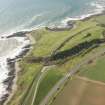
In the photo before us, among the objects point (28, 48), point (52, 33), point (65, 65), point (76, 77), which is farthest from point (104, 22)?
point (76, 77)

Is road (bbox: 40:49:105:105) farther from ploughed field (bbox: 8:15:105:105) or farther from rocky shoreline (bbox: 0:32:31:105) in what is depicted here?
rocky shoreline (bbox: 0:32:31:105)

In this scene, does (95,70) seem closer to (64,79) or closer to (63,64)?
(64,79)

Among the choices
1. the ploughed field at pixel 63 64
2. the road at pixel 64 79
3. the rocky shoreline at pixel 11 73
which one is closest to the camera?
the ploughed field at pixel 63 64

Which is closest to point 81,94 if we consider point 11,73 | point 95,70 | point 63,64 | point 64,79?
point 64,79

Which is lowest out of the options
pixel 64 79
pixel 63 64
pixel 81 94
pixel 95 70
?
pixel 63 64

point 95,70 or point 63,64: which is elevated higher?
point 95,70

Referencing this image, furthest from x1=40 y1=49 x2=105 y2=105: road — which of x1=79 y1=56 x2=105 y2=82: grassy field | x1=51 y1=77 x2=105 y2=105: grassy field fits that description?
x1=79 y1=56 x2=105 y2=82: grassy field

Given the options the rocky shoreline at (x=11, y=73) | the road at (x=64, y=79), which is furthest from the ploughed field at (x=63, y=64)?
the rocky shoreline at (x=11, y=73)

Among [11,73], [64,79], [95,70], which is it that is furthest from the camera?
[11,73]

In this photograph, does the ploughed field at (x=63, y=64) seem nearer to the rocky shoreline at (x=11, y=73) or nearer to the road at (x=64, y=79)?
the road at (x=64, y=79)
